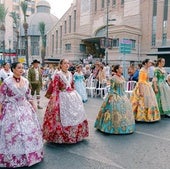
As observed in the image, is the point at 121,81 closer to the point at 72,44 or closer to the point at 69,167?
the point at 69,167

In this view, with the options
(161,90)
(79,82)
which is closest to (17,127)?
(161,90)

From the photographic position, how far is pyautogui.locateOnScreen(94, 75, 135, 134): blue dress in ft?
20.5

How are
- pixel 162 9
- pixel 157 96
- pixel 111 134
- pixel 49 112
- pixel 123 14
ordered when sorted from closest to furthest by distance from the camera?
pixel 49 112
pixel 111 134
pixel 157 96
pixel 162 9
pixel 123 14

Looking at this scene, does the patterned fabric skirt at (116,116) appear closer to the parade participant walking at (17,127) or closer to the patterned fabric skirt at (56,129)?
the patterned fabric skirt at (56,129)

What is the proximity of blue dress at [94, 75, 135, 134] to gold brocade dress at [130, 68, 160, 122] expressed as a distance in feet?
4.14

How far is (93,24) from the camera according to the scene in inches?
1853

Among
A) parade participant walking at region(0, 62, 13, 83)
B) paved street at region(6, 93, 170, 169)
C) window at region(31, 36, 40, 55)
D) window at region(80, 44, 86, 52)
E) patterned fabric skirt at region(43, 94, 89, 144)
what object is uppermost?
window at region(31, 36, 40, 55)

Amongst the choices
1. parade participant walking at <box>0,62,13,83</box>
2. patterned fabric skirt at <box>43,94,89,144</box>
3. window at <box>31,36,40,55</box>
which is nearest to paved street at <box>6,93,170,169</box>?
patterned fabric skirt at <box>43,94,89,144</box>

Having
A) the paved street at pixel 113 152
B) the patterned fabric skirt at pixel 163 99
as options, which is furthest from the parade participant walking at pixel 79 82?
the paved street at pixel 113 152

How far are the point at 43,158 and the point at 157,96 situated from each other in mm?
4624

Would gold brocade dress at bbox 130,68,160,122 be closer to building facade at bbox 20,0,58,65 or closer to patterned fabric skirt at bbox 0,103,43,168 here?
patterned fabric skirt at bbox 0,103,43,168

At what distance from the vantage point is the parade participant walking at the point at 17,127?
4133mm

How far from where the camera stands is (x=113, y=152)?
16.8 ft

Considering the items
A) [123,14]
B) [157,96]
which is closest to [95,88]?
[157,96]
